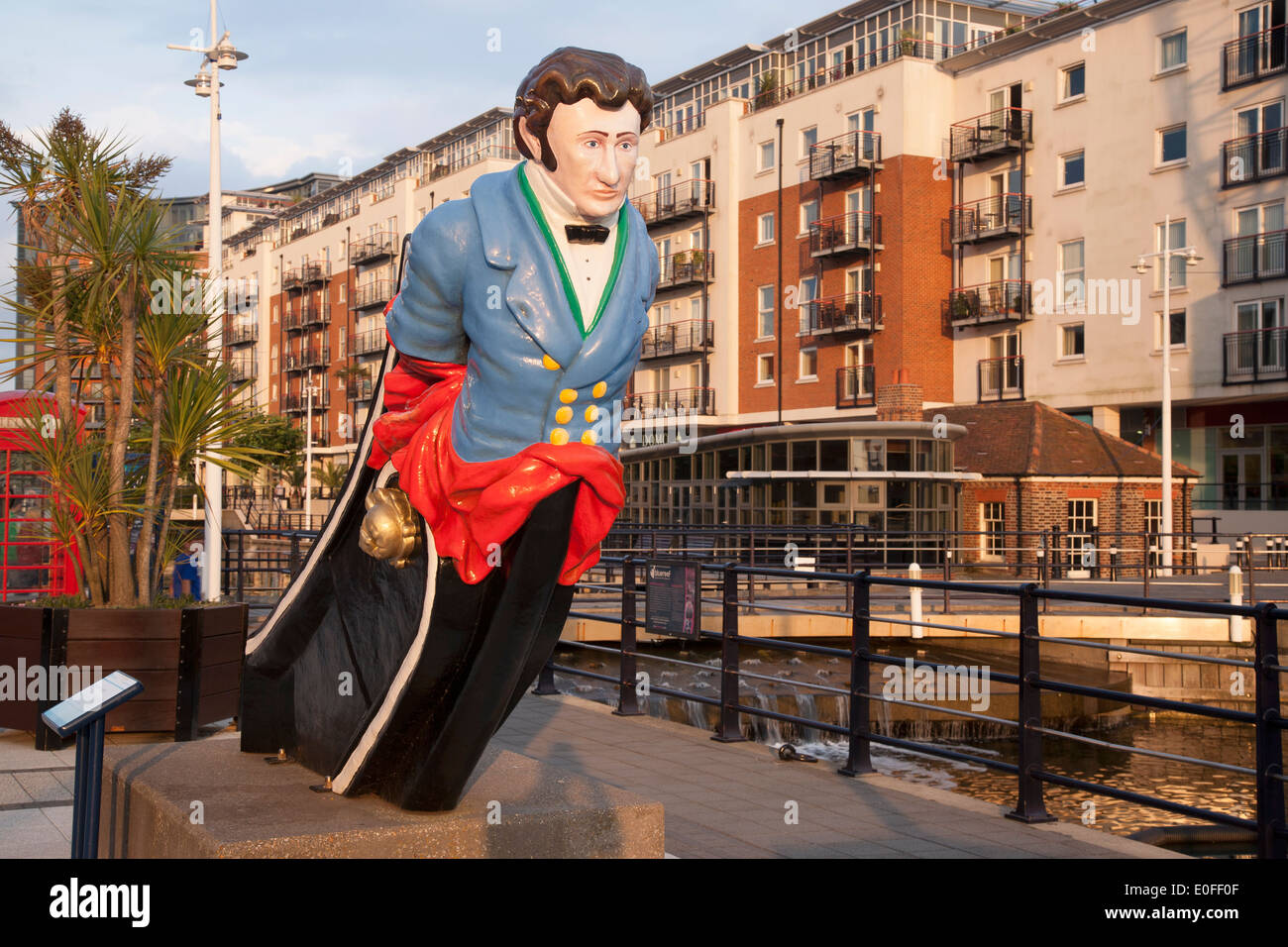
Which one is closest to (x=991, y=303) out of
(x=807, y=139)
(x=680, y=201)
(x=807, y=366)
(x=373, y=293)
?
(x=807, y=366)

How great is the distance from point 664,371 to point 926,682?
31541mm

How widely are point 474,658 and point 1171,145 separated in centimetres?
3439

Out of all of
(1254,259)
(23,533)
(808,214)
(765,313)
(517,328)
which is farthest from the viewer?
(765,313)

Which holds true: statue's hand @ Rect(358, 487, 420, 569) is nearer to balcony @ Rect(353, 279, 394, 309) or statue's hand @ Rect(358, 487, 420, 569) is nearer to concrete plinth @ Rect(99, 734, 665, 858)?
concrete plinth @ Rect(99, 734, 665, 858)

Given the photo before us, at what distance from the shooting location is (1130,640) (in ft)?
65.6

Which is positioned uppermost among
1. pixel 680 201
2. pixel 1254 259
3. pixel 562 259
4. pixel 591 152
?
pixel 680 201

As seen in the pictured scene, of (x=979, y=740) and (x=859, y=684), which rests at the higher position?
(x=859, y=684)

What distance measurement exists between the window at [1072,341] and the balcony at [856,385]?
571 centimetres

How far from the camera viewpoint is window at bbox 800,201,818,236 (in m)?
42.0

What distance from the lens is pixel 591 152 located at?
3570 mm

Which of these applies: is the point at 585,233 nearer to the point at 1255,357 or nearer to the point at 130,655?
the point at 130,655

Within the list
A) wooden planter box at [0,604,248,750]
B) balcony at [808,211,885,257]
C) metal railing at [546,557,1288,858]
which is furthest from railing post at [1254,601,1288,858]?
balcony at [808,211,885,257]

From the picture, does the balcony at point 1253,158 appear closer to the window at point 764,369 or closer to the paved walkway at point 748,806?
the window at point 764,369
